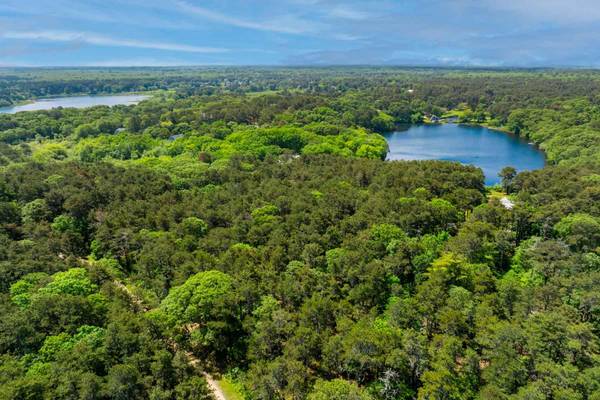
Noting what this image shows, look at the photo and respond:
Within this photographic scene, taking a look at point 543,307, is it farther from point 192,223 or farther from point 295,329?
point 192,223

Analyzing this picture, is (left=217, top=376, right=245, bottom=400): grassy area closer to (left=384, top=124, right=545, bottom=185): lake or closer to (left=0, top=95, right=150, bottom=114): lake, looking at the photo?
(left=384, top=124, right=545, bottom=185): lake

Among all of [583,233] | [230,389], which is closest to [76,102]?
[230,389]

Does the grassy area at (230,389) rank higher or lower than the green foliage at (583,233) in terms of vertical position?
→ lower

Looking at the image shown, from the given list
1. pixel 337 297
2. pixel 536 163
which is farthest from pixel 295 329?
pixel 536 163

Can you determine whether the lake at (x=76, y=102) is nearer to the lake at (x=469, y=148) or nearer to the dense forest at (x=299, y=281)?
the dense forest at (x=299, y=281)

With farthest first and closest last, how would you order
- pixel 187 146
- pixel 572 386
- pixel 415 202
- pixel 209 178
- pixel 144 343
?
pixel 187 146
pixel 209 178
pixel 415 202
pixel 144 343
pixel 572 386

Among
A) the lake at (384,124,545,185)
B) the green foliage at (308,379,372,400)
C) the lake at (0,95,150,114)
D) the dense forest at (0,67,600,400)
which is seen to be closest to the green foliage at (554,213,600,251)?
the dense forest at (0,67,600,400)

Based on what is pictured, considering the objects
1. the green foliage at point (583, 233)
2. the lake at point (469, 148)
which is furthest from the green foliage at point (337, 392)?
the lake at point (469, 148)
